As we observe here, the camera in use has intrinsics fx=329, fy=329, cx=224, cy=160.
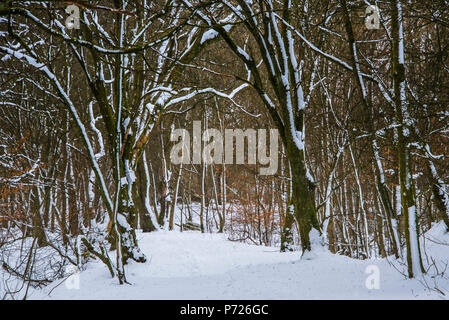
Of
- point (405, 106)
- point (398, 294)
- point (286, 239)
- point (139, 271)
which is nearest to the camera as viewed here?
point (398, 294)

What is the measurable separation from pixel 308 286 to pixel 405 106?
10.4 feet

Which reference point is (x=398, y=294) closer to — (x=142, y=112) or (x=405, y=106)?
(x=405, y=106)

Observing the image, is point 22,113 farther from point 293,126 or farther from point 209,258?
point 293,126

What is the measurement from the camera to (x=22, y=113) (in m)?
13.8

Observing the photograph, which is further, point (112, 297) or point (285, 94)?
point (285, 94)

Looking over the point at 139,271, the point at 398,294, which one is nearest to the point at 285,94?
the point at 398,294

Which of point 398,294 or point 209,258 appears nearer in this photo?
point 398,294

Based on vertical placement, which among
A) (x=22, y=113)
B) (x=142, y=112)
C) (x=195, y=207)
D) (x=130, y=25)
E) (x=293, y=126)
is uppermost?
(x=130, y=25)

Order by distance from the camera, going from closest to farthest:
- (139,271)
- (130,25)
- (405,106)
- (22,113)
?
1. (405,106)
2. (139,271)
3. (130,25)
4. (22,113)

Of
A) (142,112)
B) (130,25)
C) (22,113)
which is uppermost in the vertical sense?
(130,25)

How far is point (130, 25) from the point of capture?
1177 centimetres

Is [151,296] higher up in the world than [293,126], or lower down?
lower down

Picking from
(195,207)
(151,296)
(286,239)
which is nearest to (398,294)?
(151,296)

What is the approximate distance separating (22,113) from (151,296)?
1230cm
